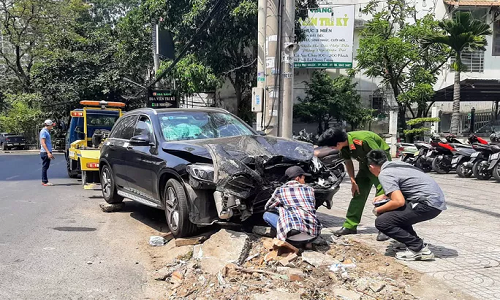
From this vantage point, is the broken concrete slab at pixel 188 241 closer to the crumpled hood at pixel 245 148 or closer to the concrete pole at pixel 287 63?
the crumpled hood at pixel 245 148

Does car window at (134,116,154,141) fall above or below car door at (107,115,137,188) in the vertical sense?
above

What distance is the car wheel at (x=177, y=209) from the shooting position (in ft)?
18.4

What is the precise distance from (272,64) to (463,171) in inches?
280

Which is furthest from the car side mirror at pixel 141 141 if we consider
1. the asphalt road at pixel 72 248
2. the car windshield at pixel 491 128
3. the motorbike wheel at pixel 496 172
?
the car windshield at pixel 491 128

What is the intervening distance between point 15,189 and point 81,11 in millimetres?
33191

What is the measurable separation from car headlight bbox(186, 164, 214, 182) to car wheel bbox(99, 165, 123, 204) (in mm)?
3101

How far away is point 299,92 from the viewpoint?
27203 mm

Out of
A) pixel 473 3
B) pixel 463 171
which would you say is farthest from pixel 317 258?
pixel 473 3

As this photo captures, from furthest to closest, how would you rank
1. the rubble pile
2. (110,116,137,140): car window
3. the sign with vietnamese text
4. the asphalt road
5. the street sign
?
the sign with vietnamese text < the street sign < (110,116,137,140): car window < the asphalt road < the rubble pile

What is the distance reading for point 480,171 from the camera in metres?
12.0

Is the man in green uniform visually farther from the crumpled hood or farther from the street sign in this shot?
the street sign

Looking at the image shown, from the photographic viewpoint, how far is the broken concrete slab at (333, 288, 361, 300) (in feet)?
12.8

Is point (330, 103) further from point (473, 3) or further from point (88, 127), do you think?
point (88, 127)

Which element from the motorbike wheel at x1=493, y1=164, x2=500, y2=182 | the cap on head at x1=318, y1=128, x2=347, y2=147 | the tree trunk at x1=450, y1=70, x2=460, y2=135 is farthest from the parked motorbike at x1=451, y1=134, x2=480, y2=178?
the cap on head at x1=318, y1=128, x2=347, y2=147
